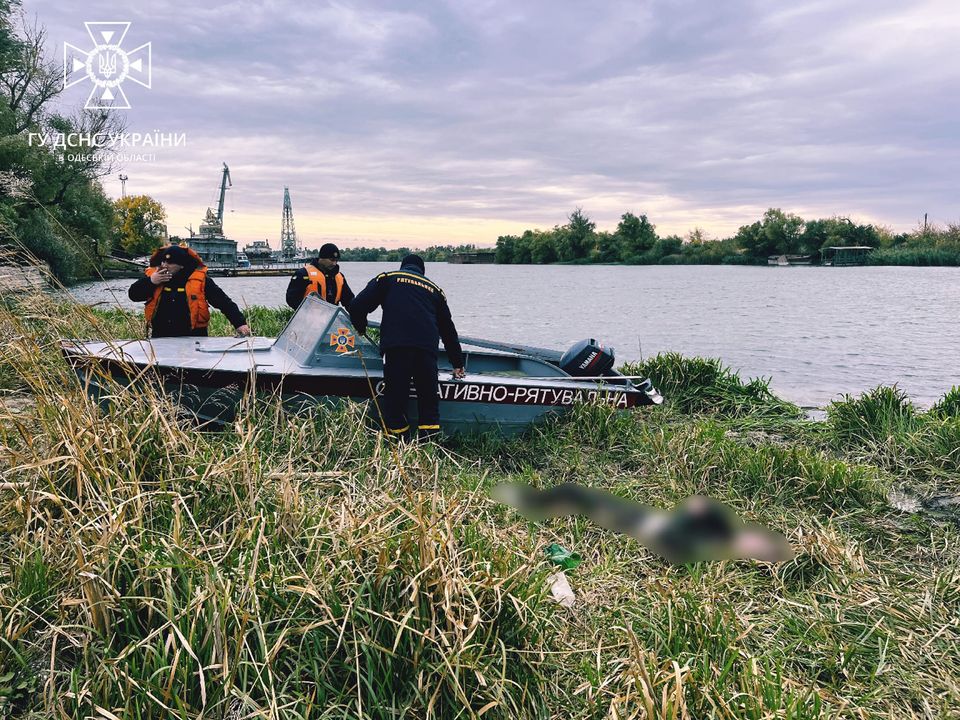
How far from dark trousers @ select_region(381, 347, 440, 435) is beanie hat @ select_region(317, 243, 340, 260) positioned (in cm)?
280

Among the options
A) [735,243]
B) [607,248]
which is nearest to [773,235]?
[735,243]

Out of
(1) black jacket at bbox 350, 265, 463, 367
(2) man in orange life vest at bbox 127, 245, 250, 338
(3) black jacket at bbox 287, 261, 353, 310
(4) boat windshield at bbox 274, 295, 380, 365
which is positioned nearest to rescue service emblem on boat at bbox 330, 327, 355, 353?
(4) boat windshield at bbox 274, 295, 380, 365

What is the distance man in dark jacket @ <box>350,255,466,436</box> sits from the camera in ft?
18.5

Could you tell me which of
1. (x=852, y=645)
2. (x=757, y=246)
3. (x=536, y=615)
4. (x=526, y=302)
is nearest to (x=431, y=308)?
(x=536, y=615)

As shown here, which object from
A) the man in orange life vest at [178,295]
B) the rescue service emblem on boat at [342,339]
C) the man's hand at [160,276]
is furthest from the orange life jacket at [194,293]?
the rescue service emblem on boat at [342,339]

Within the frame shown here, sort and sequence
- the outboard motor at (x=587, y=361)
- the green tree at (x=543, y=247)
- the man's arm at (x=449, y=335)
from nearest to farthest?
the man's arm at (x=449, y=335)
the outboard motor at (x=587, y=361)
the green tree at (x=543, y=247)

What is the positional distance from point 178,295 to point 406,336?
114 inches

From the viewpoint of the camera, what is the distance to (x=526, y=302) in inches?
1572

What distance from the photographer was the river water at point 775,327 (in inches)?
550

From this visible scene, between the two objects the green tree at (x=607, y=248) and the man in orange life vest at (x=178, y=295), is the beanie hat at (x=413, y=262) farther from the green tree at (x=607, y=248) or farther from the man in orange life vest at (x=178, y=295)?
the green tree at (x=607, y=248)

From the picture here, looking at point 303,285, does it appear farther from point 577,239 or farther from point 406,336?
point 577,239

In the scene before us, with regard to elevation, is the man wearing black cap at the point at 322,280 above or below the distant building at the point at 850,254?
below

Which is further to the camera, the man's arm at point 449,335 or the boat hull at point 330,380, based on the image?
the man's arm at point 449,335

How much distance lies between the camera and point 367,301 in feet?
18.8
